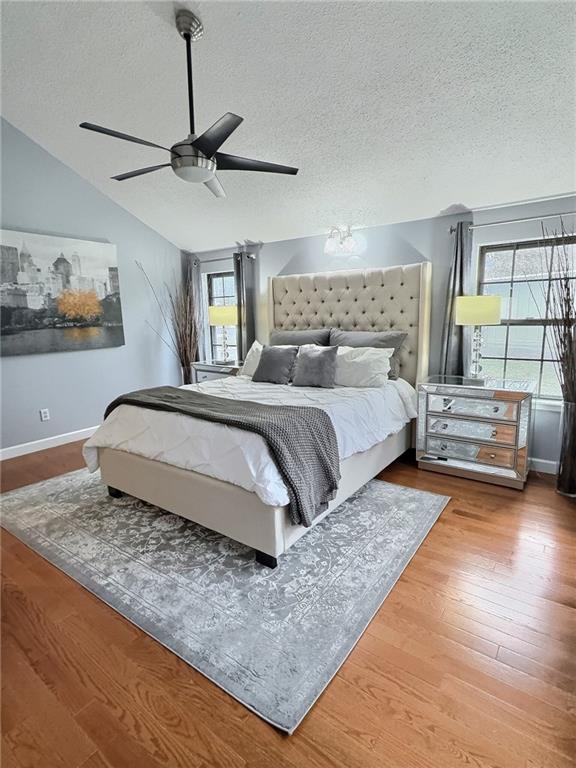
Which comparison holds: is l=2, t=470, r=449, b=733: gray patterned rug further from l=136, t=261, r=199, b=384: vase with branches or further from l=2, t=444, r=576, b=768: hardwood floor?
l=136, t=261, r=199, b=384: vase with branches

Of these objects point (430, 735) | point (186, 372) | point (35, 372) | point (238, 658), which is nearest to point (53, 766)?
point (238, 658)

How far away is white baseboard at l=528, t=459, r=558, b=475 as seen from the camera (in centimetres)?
328

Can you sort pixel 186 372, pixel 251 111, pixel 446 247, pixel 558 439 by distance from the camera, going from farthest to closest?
pixel 186 372, pixel 446 247, pixel 558 439, pixel 251 111

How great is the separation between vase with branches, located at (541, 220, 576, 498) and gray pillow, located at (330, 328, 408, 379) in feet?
4.02

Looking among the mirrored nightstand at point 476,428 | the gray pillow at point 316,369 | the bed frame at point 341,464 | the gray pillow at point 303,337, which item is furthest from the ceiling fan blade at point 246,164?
the mirrored nightstand at point 476,428

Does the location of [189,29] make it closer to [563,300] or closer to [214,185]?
[214,185]

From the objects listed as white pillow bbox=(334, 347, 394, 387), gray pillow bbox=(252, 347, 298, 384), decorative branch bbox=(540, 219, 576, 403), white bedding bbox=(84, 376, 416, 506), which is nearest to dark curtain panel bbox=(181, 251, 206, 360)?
gray pillow bbox=(252, 347, 298, 384)

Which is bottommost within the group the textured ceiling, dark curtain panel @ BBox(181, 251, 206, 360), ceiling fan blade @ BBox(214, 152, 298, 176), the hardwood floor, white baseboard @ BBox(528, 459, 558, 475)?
the hardwood floor

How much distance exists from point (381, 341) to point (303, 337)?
0.84 metres

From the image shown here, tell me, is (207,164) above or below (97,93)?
below

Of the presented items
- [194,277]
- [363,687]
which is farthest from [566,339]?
[194,277]

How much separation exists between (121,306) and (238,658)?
415cm

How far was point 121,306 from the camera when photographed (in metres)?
4.67

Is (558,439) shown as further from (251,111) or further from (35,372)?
(35,372)
